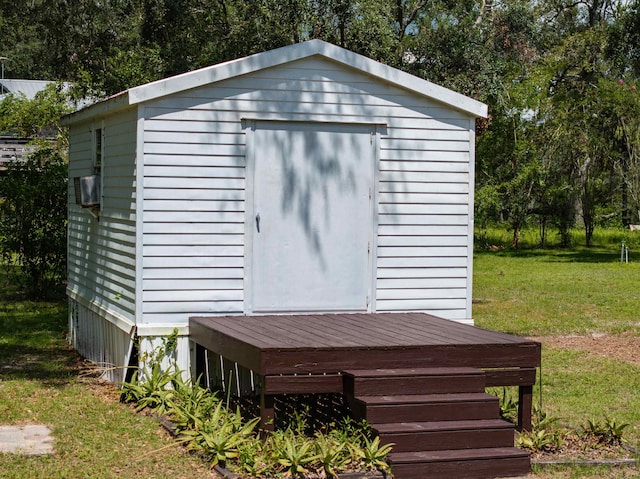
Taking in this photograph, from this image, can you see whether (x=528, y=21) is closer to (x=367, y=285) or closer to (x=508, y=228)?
(x=508, y=228)

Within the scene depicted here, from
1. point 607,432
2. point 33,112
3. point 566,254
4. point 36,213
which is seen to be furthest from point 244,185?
point 566,254

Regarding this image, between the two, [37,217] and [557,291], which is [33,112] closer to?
[37,217]

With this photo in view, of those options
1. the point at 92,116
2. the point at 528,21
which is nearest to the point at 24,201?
the point at 92,116

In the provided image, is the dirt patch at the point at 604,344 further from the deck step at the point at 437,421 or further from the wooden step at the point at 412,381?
the deck step at the point at 437,421

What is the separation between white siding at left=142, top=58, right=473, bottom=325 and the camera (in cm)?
870

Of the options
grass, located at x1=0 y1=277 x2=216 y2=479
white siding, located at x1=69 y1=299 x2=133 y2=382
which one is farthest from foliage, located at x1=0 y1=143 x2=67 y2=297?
white siding, located at x1=69 y1=299 x2=133 y2=382

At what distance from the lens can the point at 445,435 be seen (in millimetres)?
6609

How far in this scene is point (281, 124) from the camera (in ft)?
29.6

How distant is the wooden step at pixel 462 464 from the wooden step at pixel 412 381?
553mm

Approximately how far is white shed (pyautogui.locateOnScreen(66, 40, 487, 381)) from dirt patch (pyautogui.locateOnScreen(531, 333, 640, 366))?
299 cm

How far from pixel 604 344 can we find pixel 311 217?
5096mm

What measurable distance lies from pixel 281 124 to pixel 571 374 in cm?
406

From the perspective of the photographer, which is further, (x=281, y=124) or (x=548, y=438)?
(x=281, y=124)

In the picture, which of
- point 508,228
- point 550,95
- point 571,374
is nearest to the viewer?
point 571,374
